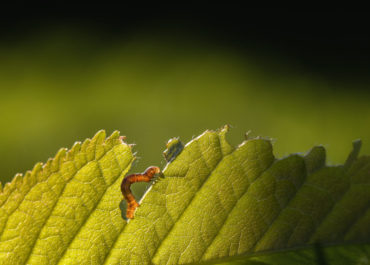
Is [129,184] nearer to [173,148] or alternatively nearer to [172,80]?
[173,148]

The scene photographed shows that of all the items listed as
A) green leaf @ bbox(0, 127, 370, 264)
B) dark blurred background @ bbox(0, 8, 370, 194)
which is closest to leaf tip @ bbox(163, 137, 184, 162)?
green leaf @ bbox(0, 127, 370, 264)

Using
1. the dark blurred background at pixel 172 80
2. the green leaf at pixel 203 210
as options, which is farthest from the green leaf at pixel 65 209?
the dark blurred background at pixel 172 80

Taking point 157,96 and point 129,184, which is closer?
point 129,184

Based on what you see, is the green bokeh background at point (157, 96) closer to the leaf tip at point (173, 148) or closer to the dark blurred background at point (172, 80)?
the dark blurred background at point (172, 80)

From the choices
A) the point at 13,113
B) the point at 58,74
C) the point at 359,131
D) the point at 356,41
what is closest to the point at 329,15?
the point at 356,41

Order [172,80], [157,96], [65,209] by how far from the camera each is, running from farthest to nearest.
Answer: [172,80] → [157,96] → [65,209]

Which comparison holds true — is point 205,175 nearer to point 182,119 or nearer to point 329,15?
point 182,119

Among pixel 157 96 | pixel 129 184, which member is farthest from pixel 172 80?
pixel 129 184

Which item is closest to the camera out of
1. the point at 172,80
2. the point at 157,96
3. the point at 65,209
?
the point at 65,209
